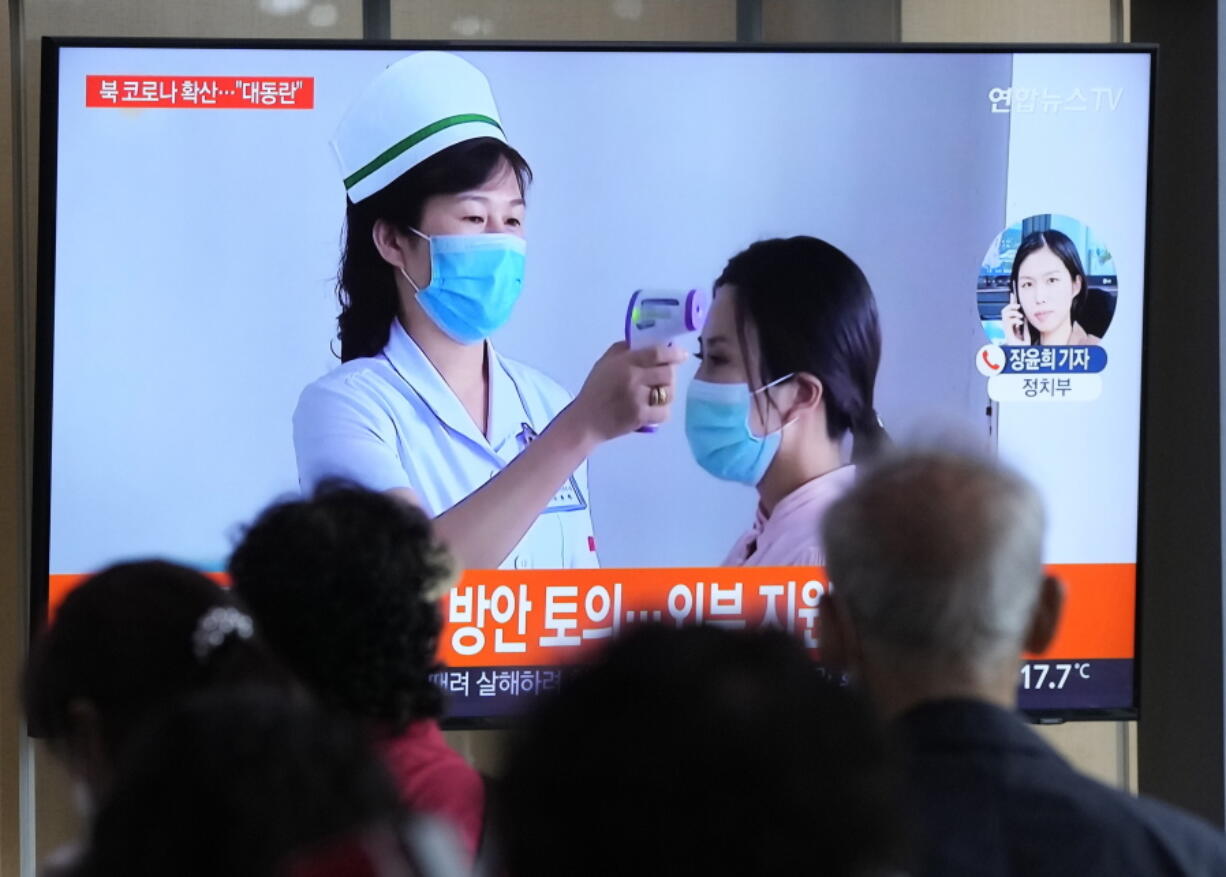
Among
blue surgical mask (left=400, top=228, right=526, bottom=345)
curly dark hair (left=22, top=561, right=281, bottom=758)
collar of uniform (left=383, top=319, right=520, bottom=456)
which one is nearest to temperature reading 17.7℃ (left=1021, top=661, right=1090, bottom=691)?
collar of uniform (left=383, top=319, right=520, bottom=456)

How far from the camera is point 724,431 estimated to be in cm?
292

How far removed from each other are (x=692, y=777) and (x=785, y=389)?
2.32 metres

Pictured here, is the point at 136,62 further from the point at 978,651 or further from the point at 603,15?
the point at 978,651

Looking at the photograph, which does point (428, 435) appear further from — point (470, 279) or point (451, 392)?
point (470, 279)

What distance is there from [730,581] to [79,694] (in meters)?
1.97

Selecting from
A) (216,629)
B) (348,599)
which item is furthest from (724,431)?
(216,629)

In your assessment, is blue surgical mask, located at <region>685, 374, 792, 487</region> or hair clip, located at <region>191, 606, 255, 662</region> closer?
hair clip, located at <region>191, 606, 255, 662</region>

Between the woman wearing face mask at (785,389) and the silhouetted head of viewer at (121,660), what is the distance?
6.21 ft

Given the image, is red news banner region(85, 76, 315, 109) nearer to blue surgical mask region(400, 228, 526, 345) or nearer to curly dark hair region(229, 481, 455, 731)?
blue surgical mask region(400, 228, 526, 345)

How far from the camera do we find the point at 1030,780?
47.1 inches

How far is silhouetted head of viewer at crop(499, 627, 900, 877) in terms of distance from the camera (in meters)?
0.65

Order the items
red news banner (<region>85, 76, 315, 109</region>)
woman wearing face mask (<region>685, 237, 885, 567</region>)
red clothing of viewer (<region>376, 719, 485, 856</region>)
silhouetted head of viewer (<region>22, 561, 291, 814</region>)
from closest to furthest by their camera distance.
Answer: silhouetted head of viewer (<region>22, 561, 291, 814</region>) < red clothing of viewer (<region>376, 719, 485, 856</region>) < red news banner (<region>85, 76, 315, 109</region>) < woman wearing face mask (<region>685, 237, 885, 567</region>)

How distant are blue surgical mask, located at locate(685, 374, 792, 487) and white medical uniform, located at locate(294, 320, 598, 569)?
25cm

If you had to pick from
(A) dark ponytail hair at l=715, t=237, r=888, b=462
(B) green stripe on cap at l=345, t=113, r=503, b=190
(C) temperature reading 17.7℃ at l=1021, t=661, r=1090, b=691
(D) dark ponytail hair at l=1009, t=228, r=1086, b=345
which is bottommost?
(C) temperature reading 17.7℃ at l=1021, t=661, r=1090, b=691
